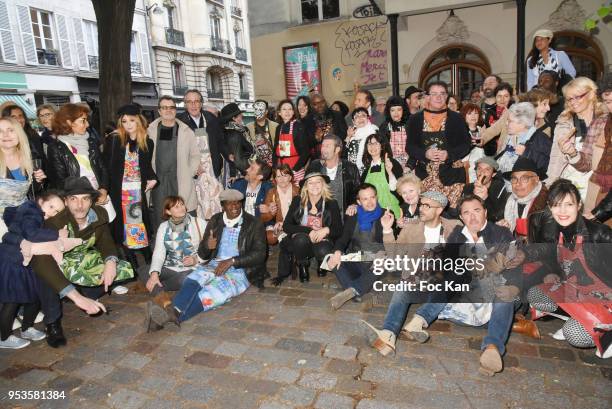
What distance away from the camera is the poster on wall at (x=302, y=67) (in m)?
12.1

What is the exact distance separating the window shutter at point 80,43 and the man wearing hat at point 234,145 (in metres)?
20.7

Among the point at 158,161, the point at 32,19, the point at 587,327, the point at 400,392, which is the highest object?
the point at 32,19

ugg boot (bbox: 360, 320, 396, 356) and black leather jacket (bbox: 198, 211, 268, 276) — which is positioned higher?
black leather jacket (bbox: 198, 211, 268, 276)

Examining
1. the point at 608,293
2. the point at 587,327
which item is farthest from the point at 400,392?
the point at 608,293

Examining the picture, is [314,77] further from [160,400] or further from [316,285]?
[160,400]

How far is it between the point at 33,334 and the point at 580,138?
5.92m

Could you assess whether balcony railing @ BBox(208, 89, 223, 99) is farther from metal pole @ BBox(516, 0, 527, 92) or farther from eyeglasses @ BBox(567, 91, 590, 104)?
eyeglasses @ BBox(567, 91, 590, 104)

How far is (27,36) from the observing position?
1961 centimetres

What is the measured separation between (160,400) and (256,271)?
6.57ft

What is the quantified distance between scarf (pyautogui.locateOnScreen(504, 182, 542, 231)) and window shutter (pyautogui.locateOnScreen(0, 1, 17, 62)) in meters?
22.3

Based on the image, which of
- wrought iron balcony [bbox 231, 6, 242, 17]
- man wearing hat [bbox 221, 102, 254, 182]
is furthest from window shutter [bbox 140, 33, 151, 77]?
man wearing hat [bbox 221, 102, 254, 182]

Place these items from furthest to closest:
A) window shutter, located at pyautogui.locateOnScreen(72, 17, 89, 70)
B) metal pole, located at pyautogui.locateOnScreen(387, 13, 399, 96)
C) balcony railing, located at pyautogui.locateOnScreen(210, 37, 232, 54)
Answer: balcony railing, located at pyautogui.locateOnScreen(210, 37, 232, 54)
window shutter, located at pyautogui.locateOnScreen(72, 17, 89, 70)
metal pole, located at pyautogui.locateOnScreen(387, 13, 399, 96)

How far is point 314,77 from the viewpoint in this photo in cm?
1217

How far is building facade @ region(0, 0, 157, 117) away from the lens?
18.8 m
